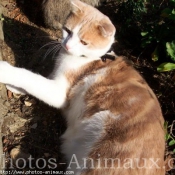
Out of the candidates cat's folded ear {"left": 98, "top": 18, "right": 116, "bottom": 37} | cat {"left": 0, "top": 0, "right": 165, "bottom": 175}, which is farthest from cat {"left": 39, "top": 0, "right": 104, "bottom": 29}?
cat's folded ear {"left": 98, "top": 18, "right": 116, "bottom": 37}

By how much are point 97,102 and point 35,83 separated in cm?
51

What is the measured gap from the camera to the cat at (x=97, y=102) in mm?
2119

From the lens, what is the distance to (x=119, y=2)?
12.6 ft

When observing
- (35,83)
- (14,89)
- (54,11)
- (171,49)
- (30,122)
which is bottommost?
(30,122)

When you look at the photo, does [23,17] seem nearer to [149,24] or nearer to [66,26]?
[66,26]

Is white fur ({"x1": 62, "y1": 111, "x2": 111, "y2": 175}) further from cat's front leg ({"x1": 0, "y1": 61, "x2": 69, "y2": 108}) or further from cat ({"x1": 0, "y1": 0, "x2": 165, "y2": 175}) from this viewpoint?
cat's front leg ({"x1": 0, "y1": 61, "x2": 69, "y2": 108})

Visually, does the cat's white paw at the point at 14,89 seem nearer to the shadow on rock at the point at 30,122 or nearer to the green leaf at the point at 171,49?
the shadow on rock at the point at 30,122

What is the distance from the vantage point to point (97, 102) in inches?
94.8

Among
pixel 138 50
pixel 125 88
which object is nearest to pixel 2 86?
pixel 125 88

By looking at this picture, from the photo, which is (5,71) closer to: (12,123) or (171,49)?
(12,123)

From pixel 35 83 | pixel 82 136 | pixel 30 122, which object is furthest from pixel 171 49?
pixel 30 122

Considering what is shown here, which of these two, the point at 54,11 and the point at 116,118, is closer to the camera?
the point at 116,118

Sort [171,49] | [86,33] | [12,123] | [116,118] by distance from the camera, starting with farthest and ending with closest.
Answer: [171,49], [12,123], [86,33], [116,118]

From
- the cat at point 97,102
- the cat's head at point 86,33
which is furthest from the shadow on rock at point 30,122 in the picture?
the cat's head at point 86,33
